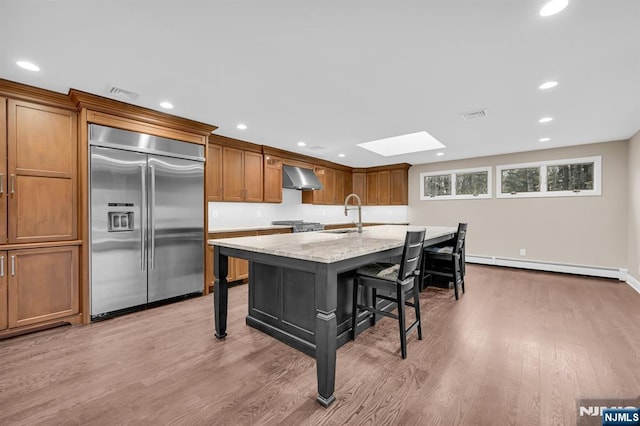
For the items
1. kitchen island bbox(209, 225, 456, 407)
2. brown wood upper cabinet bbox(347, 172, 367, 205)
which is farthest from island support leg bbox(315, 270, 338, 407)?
brown wood upper cabinet bbox(347, 172, 367, 205)

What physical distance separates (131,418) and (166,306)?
2.05 meters

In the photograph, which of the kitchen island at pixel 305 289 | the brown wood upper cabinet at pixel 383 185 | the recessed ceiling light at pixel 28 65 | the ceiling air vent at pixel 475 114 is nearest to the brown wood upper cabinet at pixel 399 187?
the brown wood upper cabinet at pixel 383 185

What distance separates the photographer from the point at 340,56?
2139 millimetres

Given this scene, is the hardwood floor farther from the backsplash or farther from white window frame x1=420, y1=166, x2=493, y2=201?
white window frame x1=420, y1=166, x2=493, y2=201

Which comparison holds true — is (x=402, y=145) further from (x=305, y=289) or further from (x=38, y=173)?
(x=38, y=173)

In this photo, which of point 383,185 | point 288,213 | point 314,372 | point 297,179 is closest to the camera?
point 314,372

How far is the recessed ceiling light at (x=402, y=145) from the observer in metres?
5.09

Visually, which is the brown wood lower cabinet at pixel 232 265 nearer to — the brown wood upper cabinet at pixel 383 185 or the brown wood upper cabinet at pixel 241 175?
the brown wood upper cabinet at pixel 241 175

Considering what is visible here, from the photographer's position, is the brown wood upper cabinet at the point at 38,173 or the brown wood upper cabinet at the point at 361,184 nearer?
the brown wood upper cabinet at the point at 38,173

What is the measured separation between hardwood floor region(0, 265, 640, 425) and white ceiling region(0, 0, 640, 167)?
7.70ft

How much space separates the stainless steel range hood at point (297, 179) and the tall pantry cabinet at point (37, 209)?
10.4 feet

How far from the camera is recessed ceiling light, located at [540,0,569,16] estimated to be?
157 centimetres

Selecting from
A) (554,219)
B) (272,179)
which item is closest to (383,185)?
(272,179)

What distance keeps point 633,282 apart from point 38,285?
763 centimetres
